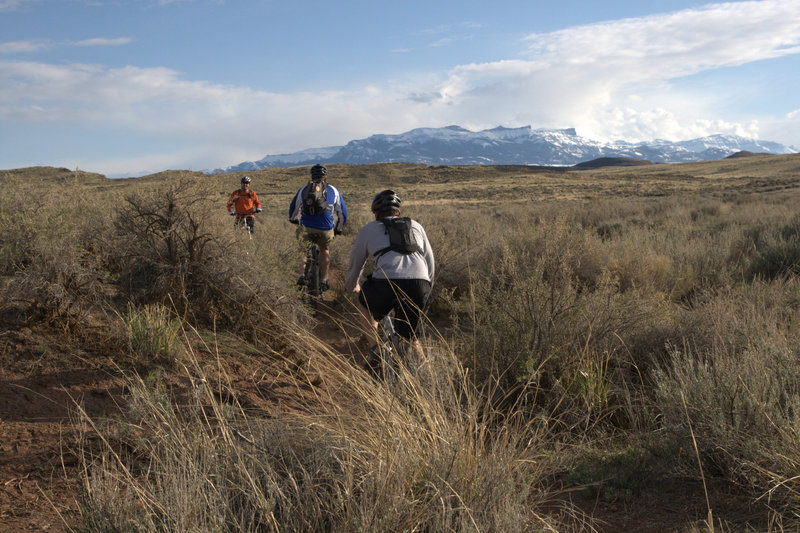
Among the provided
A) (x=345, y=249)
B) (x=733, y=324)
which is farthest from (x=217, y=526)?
(x=345, y=249)

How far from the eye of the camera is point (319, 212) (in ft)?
24.6

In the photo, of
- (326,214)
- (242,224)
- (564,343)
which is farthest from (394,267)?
(242,224)

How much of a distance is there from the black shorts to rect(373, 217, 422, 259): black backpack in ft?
0.80

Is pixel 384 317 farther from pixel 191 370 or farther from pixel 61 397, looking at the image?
pixel 61 397

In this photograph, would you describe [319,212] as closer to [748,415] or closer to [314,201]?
[314,201]

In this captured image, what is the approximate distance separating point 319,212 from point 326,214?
16cm

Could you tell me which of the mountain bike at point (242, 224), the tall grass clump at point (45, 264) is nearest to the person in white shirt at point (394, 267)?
the tall grass clump at point (45, 264)

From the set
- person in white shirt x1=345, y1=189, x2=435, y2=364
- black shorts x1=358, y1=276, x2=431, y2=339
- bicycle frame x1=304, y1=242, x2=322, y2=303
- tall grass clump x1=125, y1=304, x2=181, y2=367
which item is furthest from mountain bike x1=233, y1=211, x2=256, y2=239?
black shorts x1=358, y1=276, x2=431, y2=339

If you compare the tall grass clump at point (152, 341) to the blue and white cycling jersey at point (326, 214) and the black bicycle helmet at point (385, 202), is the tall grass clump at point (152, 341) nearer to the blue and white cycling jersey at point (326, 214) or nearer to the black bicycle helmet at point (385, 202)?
the black bicycle helmet at point (385, 202)

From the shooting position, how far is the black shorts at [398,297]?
4.32 meters

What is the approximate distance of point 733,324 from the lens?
14.0 ft

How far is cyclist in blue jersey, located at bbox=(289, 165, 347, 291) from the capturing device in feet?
24.6

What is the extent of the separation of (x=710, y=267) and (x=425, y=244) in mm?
5473

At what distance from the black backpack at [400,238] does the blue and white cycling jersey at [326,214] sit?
10.3 ft
